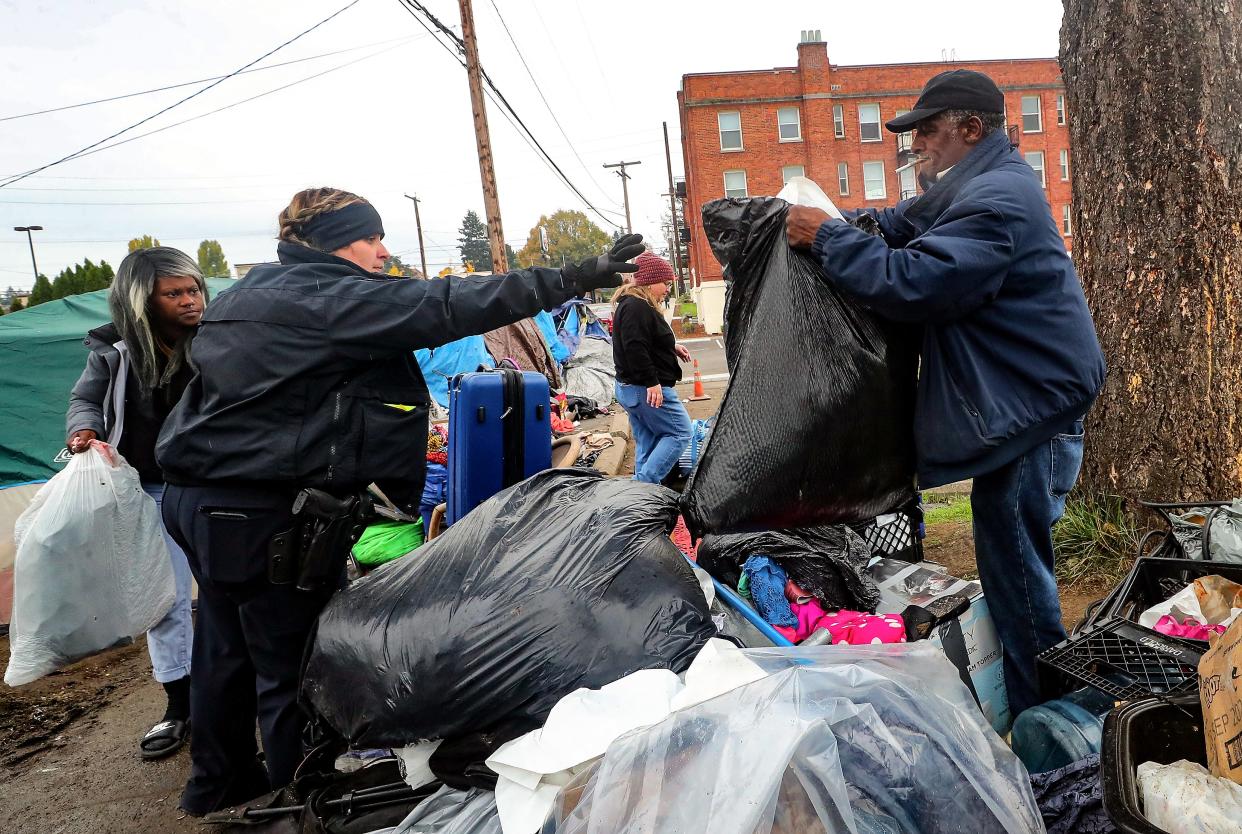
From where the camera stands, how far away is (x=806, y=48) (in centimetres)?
3028

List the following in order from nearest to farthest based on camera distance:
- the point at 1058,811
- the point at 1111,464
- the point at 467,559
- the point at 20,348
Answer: the point at 1058,811 < the point at 467,559 < the point at 1111,464 < the point at 20,348

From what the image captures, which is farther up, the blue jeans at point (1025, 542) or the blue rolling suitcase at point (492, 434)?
the blue rolling suitcase at point (492, 434)

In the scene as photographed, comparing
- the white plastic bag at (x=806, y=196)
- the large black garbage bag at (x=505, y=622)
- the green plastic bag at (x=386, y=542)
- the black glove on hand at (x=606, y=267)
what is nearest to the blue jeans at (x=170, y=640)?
the green plastic bag at (x=386, y=542)

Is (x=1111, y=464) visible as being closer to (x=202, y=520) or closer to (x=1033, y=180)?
(x=1033, y=180)

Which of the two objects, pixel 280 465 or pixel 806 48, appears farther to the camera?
pixel 806 48

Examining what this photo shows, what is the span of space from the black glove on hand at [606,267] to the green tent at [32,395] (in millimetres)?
4301

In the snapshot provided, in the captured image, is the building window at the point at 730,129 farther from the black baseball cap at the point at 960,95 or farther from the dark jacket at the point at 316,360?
the dark jacket at the point at 316,360

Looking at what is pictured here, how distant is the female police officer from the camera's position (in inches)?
75.5

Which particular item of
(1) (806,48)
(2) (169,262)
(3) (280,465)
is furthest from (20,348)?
(1) (806,48)

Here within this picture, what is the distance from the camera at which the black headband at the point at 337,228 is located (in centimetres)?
207

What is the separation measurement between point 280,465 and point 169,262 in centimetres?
122

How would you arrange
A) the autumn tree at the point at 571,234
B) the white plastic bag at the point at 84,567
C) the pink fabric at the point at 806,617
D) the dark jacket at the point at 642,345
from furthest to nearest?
the autumn tree at the point at 571,234 < the dark jacket at the point at 642,345 < the white plastic bag at the point at 84,567 < the pink fabric at the point at 806,617

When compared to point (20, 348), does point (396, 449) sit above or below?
below

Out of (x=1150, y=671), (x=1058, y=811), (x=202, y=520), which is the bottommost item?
(x=1058, y=811)
